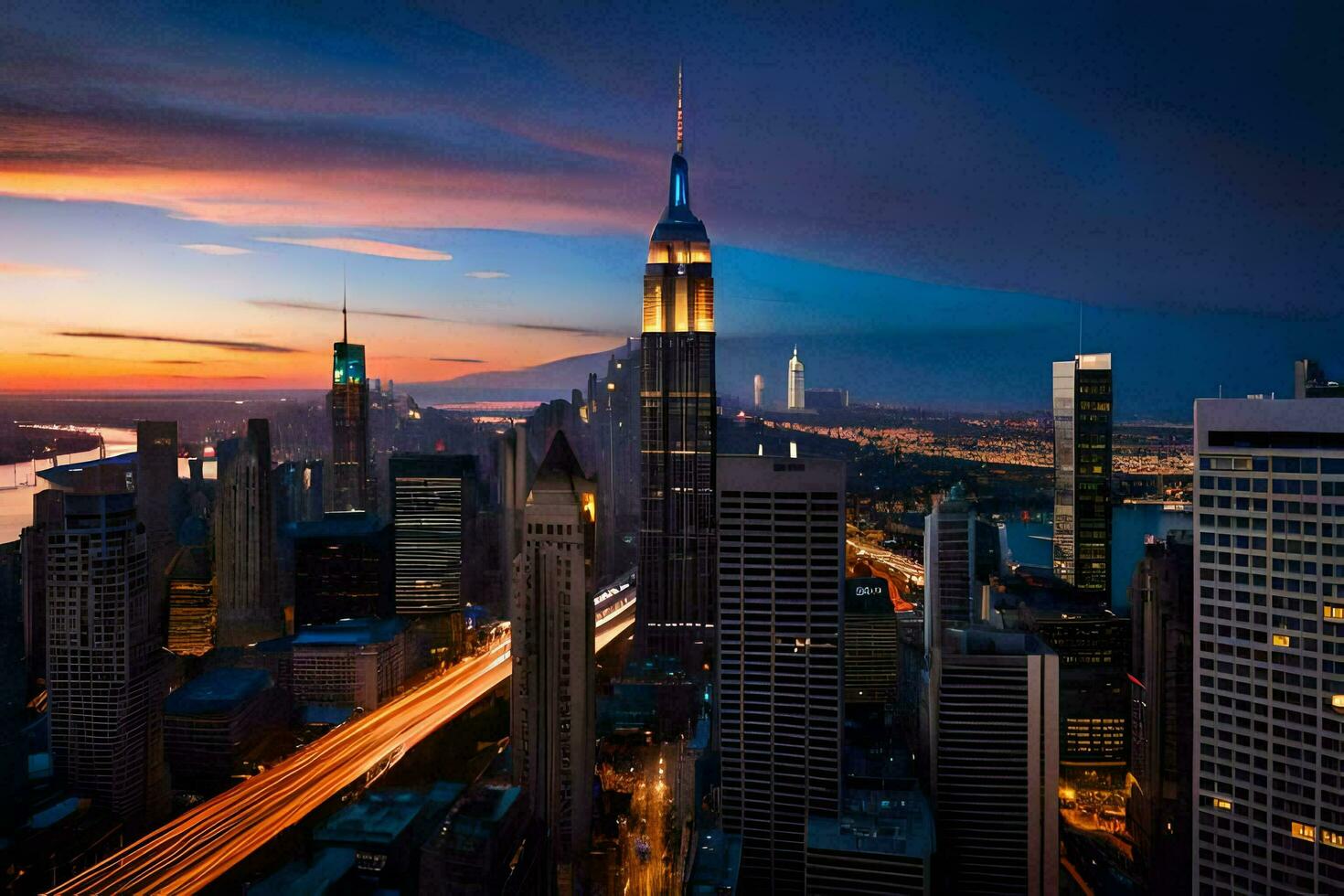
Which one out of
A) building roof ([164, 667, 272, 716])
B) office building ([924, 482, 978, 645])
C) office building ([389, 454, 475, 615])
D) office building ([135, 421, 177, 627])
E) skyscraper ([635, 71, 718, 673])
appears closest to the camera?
office building ([135, 421, 177, 627])

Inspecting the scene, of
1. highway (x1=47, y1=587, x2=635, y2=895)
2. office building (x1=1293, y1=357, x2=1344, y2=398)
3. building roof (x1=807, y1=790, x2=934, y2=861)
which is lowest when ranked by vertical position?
highway (x1=47, y1=587, x2=635, y2=895)

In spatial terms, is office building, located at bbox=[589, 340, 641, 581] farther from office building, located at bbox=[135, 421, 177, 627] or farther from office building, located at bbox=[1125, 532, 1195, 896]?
office building, located at bbox=[1125, 532, 1195, 896]

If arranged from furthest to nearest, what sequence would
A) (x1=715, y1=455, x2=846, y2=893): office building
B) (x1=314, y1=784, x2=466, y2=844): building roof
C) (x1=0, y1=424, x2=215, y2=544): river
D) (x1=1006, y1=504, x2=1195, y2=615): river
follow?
1. (x1=1006, y1=504, x2=1195, y2=615): river
2. (x1=715, y1=455, x2=846, y2=893): office building
3. (x1=0, y1=424, x2=215, y2=544): river
4. (x1=314, y1=784, x2=466, y2=844): building roof

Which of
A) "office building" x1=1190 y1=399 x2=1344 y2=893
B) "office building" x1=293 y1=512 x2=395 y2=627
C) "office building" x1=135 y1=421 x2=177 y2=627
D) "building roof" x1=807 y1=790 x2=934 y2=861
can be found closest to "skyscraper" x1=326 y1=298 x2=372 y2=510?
"office building" x1=293 y1=512 x2=395 y2=627

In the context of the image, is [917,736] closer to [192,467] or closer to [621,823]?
[621,823]

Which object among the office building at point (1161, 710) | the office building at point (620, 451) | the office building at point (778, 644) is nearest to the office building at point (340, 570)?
the office building at point (620, 451)

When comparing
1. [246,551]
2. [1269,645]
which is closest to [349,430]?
[246,551]
